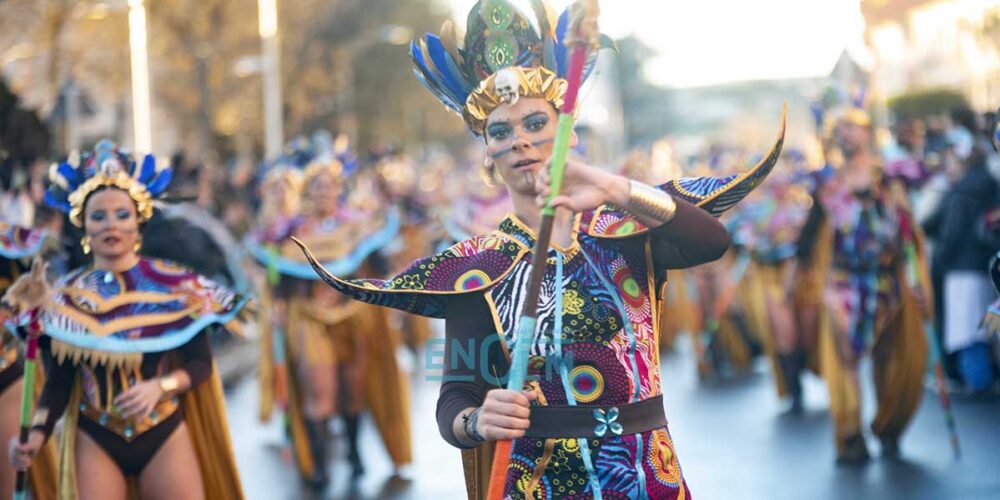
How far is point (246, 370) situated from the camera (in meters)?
18.0

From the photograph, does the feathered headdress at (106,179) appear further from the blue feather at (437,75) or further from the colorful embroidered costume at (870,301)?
the colorful embroidered costume at (870,301)

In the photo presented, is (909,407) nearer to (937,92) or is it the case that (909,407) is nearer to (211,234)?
(211,234)

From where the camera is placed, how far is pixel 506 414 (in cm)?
367

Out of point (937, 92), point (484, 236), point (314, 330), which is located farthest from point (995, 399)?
point (937, 92)

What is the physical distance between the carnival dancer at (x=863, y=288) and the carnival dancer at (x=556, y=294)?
576 centimetres

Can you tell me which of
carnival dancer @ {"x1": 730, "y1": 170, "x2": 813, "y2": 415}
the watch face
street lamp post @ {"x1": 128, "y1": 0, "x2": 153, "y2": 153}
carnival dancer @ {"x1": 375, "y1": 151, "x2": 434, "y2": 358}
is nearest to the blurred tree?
street lamp post @ {"x1": 128, "y1": 0, "x2": 153, "y2": 153}

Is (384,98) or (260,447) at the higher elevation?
(384,98)

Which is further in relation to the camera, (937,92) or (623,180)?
(937,92)

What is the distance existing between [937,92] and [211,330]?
27379 mm

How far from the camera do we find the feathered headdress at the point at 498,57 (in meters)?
4.20

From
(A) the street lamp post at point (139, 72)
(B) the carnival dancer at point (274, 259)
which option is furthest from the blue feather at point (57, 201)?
(A) the street lamp post at point (139, 72)

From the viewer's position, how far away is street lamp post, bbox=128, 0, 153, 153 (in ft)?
61.0

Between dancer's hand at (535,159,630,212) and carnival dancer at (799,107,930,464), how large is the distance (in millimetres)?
6198

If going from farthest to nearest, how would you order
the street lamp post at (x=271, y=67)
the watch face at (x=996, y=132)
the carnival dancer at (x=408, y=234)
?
1. the street lamp post at (x=271, y=67)
2. the carnival dancer at (x=408, y=234)
3. the watch face at (x=996, y=132)
